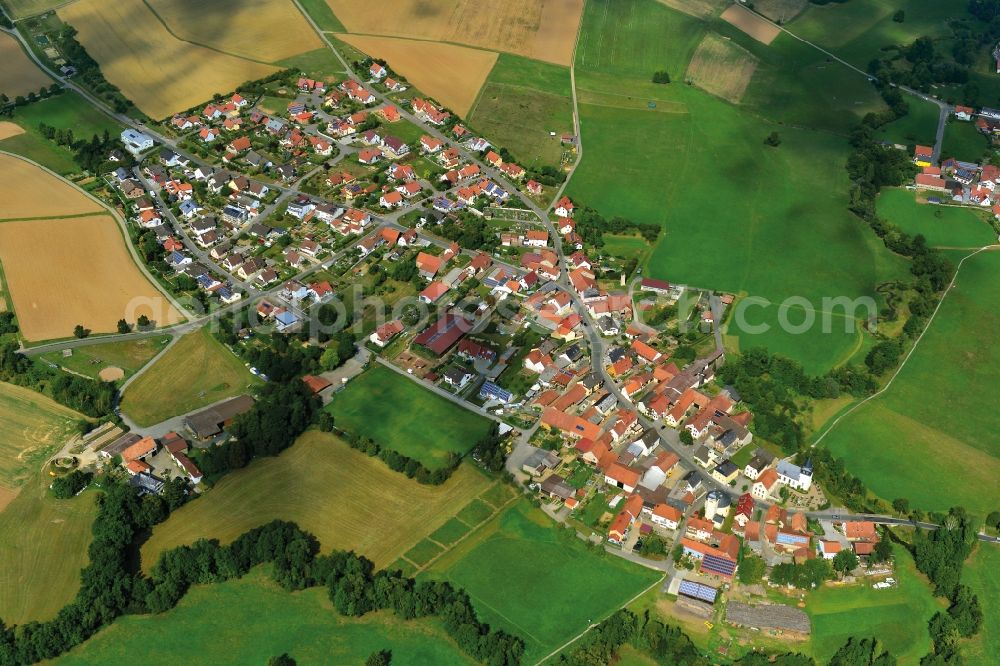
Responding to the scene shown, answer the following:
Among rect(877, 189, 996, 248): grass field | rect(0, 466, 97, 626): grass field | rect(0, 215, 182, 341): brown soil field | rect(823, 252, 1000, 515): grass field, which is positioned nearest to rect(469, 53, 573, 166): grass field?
rect(877, 189, 996, 248): grass field

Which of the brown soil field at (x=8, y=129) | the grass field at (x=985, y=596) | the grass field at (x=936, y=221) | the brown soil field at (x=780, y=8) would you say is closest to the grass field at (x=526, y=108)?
the brown soil field at (x=780, y=8)

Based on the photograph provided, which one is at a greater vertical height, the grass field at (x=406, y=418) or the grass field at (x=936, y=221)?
the grass field at (x=936, y=221)

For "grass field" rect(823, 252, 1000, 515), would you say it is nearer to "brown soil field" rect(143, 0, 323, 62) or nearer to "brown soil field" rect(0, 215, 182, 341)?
"brown soil field" rect(0, 215, 182, 341)

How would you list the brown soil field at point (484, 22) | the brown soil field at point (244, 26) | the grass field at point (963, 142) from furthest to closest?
1. the brown soil field at point (484, 22)
2. the brown soil field at point (244, 26)
3. the grass field at point (963, 142)

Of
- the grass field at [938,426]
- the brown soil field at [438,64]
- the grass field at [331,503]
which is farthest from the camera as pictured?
the brown soil field at [438,64]

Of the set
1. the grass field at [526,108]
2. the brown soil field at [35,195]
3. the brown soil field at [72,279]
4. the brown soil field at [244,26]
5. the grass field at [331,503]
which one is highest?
the brown soil field at [244,26]

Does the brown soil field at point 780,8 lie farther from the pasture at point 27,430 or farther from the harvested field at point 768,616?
the pasture at point 27,430
